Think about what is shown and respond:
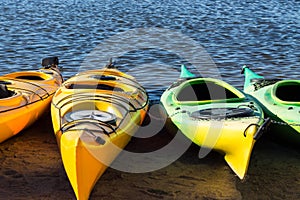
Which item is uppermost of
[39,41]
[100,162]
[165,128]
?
[100,162]

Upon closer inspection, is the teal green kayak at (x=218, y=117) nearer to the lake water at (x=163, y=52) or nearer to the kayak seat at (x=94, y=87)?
the lake water at (x=163, y=52)

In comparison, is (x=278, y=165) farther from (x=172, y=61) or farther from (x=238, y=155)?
(x=172, y=61)

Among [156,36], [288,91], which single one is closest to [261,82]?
[288,91]

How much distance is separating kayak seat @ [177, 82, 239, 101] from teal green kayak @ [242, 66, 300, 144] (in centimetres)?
47

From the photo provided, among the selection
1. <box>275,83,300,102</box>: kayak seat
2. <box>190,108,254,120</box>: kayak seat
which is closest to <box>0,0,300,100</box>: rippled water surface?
<box>275,83,300,102</box>: kayak seat

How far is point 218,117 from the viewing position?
5285mm

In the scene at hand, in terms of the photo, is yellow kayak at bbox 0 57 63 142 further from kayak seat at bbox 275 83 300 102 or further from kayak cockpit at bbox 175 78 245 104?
kayak seat at bbox 275 83 300 102

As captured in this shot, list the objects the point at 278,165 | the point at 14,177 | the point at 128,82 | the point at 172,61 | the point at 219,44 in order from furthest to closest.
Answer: the point at 219,44
the point at 172,61
the point at 128,82
the point at 278,165
the point at 14,177

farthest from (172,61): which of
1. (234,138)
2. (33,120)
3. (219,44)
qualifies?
(234,138)

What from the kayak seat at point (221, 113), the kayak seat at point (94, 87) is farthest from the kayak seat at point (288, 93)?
the kayak seat at point (94, 87)

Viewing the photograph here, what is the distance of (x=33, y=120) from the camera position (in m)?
6.13

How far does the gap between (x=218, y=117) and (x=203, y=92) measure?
3.37ft

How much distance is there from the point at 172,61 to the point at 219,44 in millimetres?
1878

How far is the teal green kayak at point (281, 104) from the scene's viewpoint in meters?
5.47
